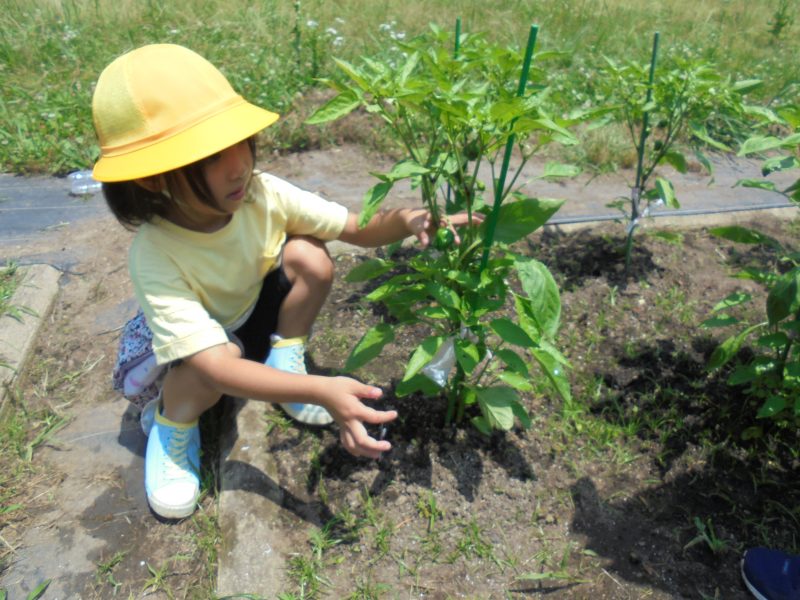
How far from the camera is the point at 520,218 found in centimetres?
143

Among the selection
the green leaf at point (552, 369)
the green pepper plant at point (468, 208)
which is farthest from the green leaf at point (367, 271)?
the green leaf at point (552, 369)

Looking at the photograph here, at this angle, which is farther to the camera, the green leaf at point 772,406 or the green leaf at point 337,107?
the green leaf at point 772,406

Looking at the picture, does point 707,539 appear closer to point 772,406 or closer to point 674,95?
point 772,406

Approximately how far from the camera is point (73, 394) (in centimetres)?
215

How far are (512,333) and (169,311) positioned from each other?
81cm

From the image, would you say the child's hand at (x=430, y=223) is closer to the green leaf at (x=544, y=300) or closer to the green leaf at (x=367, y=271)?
the green leaf at (x=367, y=271)

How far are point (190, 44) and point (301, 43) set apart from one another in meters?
0.82

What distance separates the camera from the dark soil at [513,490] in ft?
5.18

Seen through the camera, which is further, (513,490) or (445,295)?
(513,490)

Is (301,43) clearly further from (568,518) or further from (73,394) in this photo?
(568,518)

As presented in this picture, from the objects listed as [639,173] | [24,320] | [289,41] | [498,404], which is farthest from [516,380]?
[289,41]

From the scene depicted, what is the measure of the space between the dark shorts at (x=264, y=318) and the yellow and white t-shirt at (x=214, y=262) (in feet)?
0.14

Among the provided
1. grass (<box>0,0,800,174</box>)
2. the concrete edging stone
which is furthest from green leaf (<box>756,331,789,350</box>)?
the concrete edging stone

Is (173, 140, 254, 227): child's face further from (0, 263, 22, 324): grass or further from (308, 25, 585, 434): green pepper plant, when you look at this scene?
(0, 263, 22, 324): grass
